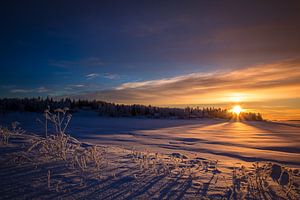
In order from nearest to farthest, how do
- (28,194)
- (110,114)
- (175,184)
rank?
(28,194) → (175,184) → (110,114)

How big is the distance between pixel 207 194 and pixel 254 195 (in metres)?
0.62

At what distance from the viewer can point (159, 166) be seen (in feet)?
14.3

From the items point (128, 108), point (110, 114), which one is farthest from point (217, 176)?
point (128, 108)

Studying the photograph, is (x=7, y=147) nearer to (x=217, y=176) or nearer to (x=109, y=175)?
(x=109, y=175)

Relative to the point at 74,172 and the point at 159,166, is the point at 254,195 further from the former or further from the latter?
the point at 74,172

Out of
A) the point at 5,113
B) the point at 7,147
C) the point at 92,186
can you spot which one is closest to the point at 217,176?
the point at 92,186

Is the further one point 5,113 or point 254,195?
point 5,113

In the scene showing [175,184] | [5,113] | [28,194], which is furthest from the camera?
[5,113]

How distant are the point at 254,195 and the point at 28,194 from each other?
Result: 9.00ft

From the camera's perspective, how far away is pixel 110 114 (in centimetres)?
3347

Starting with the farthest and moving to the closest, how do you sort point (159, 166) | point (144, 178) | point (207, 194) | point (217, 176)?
point (159, 166) → point (217, 176) → point (144, 178) → point (207, 194)

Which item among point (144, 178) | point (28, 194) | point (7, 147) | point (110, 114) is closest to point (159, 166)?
point (144, 178)

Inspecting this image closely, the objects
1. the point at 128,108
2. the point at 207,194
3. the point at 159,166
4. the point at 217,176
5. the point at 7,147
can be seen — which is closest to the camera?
the point at 207,194

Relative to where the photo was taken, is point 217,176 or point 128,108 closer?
point 217,176
